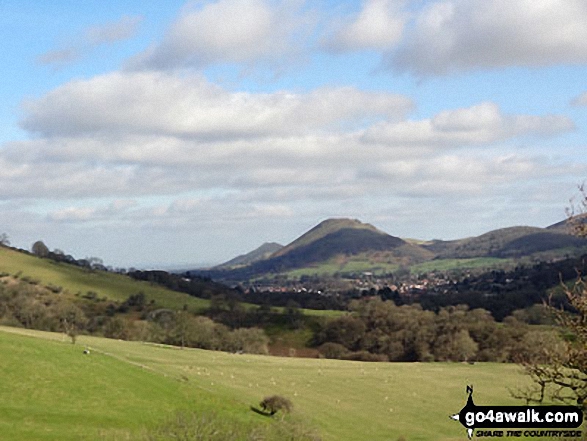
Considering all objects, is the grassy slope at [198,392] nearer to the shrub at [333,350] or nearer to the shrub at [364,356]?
the shrub at [364,356]

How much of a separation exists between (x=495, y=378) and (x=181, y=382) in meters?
59.1

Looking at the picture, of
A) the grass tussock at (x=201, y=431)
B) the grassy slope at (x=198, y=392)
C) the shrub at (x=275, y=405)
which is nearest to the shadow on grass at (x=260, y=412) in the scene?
the shrub at (x=275, y=405)

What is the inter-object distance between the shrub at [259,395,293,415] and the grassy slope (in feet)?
6.67

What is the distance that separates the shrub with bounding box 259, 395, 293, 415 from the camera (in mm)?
69625

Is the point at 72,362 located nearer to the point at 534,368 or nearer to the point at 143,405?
the point at 143,405

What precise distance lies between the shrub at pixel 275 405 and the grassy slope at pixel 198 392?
203cm

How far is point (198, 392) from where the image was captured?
7194cm

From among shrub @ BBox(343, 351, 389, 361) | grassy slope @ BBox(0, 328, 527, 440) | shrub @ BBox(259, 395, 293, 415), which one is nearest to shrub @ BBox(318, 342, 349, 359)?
shrub @ BBox(343, 351, 389, 361)

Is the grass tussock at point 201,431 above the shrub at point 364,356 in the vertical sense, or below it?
above

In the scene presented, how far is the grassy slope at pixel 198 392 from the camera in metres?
57.1

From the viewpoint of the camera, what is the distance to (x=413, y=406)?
8206 centimetres

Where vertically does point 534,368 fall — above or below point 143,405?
above

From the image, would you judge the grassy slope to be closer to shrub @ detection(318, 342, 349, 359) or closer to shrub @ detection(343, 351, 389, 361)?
shrub @ detection(343, 351, 389, 361)

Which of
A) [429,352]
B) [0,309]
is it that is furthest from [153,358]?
[0,309]
